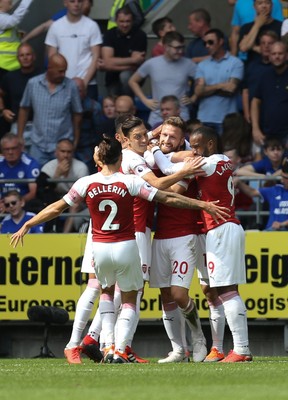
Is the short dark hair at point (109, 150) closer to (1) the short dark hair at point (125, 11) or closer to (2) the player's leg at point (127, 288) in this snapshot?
(2) the player's leg at point (127, 288)

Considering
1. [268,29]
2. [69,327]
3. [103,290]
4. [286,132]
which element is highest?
[268,29]

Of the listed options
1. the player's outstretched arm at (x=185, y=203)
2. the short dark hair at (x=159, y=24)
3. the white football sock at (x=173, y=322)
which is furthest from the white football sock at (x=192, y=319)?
the short dark hair at (x=159, y=24)

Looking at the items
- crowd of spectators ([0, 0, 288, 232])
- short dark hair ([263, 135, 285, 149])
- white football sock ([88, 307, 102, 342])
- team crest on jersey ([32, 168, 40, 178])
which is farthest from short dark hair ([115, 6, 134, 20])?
white football sock ([88, 307, 102, 342])

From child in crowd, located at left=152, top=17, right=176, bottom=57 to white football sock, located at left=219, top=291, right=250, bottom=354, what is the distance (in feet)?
26.4

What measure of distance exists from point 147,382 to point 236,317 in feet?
7.74

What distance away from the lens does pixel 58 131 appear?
18.2m

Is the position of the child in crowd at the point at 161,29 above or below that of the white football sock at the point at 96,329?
above

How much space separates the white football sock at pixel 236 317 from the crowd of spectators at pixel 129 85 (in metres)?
5.02

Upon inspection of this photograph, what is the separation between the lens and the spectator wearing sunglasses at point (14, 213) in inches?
643

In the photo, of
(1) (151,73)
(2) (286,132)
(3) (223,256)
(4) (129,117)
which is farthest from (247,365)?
(1) (151,73)

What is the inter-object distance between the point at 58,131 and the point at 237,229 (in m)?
6.57

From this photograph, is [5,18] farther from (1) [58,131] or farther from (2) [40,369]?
(2) [40,369]

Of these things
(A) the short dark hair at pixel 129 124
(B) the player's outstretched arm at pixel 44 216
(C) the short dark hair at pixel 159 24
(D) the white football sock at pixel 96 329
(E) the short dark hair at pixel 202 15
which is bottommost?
(D) the white football sock at pixel 96 329

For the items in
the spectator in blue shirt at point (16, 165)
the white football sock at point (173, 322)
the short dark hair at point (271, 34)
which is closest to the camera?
the white football sock at point (173, 322)
